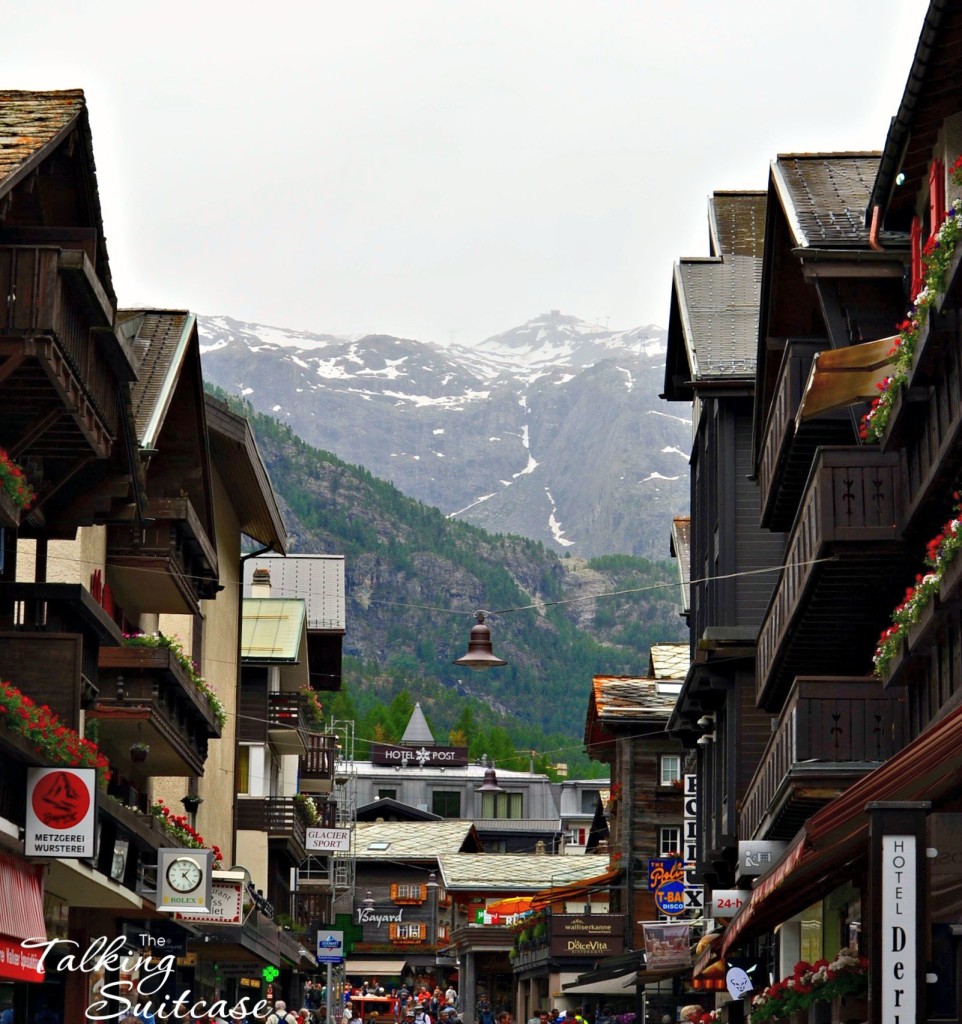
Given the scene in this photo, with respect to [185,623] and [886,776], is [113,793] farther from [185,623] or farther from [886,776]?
[886,776]

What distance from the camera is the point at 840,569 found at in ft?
77.9

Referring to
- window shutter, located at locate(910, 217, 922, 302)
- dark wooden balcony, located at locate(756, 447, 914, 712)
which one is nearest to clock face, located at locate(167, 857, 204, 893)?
dark wooden balcony, located at locate(756, 447, 914, 712)

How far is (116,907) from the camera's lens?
3030 centimetres

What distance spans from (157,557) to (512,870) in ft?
216

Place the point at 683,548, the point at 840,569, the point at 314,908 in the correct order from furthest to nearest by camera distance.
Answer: the point at 314,908 < the point at 683,548 < the point at 840,569

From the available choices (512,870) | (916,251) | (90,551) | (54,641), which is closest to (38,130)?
(54,641)

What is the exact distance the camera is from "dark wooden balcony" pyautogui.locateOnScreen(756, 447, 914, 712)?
22734 millimetres

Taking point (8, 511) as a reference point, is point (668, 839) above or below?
below

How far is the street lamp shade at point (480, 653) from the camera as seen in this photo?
34250 millimetres

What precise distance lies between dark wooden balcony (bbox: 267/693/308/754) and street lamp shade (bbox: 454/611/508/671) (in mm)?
18765

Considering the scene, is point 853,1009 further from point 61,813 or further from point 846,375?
point 61,813

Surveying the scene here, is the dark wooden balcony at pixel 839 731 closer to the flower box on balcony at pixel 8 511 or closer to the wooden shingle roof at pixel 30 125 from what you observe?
the flower box on balcony at pixel 8 511

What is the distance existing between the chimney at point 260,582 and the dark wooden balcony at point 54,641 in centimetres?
3596

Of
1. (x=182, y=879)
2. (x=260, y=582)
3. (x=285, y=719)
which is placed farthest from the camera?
(x=260, y=582)
